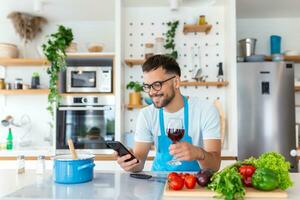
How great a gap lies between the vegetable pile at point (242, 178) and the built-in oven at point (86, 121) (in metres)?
2.20

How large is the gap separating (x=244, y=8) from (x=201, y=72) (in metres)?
0.98

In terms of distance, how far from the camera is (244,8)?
3816 millimetres

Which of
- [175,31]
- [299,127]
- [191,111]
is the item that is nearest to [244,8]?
[175,31]

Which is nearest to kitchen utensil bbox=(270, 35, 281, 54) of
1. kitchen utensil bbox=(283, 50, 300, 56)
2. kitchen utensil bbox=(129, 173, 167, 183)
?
kitchen utensil bbox=(283, 50, 300, 56)

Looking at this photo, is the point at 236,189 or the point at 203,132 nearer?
the point at 236,189

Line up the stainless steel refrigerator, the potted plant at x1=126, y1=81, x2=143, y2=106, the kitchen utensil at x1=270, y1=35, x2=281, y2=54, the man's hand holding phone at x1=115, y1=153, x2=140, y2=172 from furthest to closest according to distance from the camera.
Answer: the kitchen utensil at x1=270, y1=35, x2=281, y2=54, the potted plant at x1=126, y1=81, x2=143, y2=106, the stainless steel refrigerator, the man's hand holding phone at x1=115, y1=153, x2=140, y2=172

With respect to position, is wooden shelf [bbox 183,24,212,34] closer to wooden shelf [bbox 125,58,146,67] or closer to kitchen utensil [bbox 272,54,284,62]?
wooden shelf [bbox 125,58,146,67]

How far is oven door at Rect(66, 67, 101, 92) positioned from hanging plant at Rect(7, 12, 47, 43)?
2.88 feet

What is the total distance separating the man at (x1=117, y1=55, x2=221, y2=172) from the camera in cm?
192

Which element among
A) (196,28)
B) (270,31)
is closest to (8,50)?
(196,28)

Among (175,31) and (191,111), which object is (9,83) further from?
(191,111)

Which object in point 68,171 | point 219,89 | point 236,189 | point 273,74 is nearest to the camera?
point 236,189

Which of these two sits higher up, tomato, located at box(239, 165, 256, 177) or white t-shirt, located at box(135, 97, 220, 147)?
white t-shirt, located at box(135, 97, 220, 147)

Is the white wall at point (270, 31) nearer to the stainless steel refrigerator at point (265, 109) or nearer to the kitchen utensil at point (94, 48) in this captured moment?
the stainless steel refrigerator at point (265, 109)
